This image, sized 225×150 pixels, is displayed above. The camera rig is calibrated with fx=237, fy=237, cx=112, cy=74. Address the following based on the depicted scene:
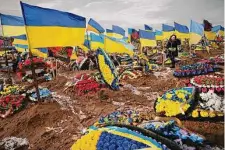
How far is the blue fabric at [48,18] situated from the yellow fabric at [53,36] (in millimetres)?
113

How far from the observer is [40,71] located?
41.9 ft

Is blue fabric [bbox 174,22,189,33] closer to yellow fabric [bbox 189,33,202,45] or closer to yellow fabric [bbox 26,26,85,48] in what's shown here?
yellow fabric [bbox 189,33,202,45]

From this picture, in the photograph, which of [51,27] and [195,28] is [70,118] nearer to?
[51,27]

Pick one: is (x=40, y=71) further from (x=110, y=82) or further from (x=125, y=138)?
(x=125, y=138)

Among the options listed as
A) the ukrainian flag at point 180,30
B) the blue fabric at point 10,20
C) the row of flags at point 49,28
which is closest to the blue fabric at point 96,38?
the row of flags at point 49,28

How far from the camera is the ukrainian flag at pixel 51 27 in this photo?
584cm

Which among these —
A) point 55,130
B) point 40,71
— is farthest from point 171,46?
point 55,130

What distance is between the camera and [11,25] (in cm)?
977

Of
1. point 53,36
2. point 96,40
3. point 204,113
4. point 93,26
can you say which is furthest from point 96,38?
point 204,113

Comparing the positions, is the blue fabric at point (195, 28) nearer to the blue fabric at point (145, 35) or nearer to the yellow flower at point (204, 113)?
the blue fabric at point (145, 35)

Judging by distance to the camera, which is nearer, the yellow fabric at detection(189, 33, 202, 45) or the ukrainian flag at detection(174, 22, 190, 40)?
the yellow fabric at detection(189, 33, 202, 45)

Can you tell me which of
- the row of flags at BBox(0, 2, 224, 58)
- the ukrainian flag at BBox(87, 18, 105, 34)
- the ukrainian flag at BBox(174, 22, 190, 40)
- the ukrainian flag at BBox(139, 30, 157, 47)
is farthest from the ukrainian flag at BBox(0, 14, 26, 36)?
the ukrainian flag at BBox(174, 22, 190, 40)

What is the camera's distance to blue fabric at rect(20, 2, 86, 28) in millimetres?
5824

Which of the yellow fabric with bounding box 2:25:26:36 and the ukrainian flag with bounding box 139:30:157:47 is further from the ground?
the yellow fabric with bounding box 2:25:26:36
